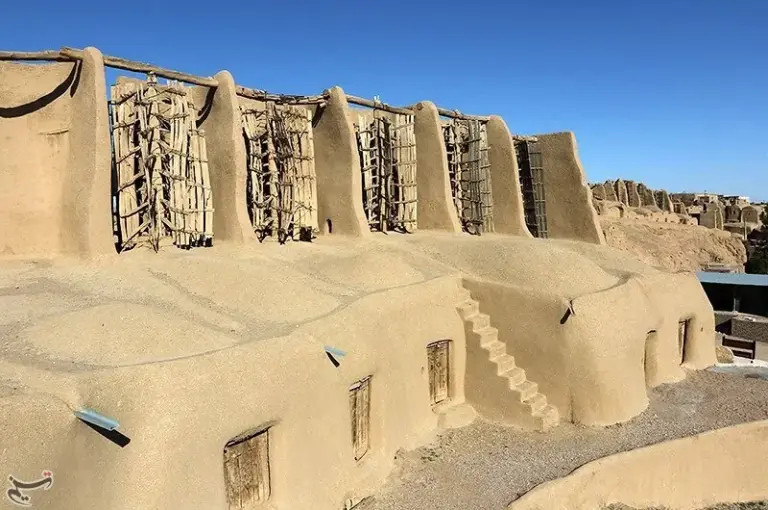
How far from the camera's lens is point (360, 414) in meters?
10.3

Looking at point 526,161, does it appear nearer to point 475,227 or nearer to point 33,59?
point 475,227

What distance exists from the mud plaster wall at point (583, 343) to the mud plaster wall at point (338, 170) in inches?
147

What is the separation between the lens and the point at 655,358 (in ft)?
47.6

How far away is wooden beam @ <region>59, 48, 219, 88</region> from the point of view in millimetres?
11000

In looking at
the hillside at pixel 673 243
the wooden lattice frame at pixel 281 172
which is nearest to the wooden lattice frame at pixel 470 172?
the wooden lattice frame at pixel 281 172

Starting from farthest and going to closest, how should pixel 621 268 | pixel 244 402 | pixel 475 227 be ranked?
pixel 475 227 → pixel 621 268 → pixel 244 402

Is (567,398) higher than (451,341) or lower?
lower

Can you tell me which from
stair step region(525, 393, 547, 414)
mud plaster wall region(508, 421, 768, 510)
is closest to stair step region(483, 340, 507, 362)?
stair step region(525, 393, 547, 414)

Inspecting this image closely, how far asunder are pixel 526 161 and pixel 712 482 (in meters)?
10.6

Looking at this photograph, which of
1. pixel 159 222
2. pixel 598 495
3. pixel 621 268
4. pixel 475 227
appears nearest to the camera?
pixel 598 495

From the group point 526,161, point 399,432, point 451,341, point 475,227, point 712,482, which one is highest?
point 526,161

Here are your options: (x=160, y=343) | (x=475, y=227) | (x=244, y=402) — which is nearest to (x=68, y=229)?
(x=160, y=343)

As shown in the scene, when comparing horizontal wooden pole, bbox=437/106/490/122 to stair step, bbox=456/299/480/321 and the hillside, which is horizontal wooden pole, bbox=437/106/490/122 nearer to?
stair step, bbox=456/299/480/321

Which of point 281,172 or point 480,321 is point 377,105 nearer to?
point 281,172
